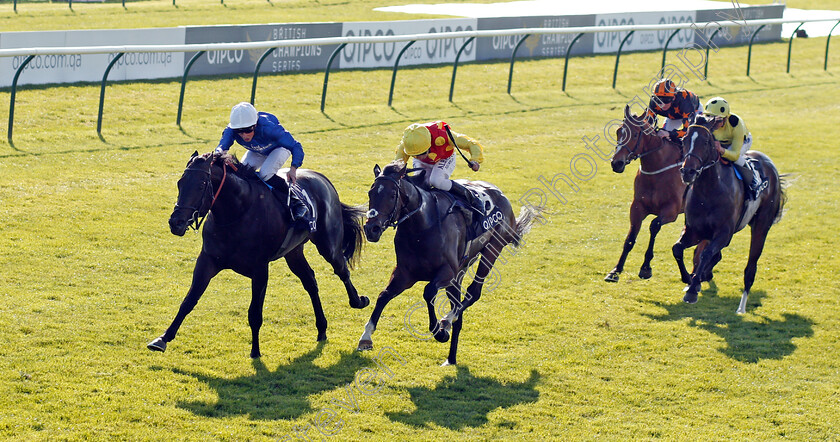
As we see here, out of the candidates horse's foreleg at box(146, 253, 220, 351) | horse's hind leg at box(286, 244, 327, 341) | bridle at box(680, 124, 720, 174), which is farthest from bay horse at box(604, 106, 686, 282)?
horse's foreleg at box(146, 253, 220, 351)

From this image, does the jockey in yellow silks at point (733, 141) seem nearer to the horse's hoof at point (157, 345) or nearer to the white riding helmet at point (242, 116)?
the white riding helmet at point (242, 116)

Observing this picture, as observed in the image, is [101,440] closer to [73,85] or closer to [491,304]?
[491,304]

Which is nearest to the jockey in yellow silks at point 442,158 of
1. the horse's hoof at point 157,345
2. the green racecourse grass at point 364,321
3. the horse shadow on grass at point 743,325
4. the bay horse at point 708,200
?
the green racecourse grass at point 364,321

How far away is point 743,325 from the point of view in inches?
367

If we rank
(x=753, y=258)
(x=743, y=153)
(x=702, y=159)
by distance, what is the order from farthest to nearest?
1. (x=753, y=258)
2. (x=743, y=153)
3. (x=702, y=159)

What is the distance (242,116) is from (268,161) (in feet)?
Result: 1.54

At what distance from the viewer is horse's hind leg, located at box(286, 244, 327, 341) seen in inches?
324

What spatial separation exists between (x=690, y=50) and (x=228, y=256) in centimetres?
2234

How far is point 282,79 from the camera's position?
64.1 ft

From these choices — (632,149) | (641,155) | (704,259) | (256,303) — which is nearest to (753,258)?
(704,259)

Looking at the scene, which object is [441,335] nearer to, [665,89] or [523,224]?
[523,224]

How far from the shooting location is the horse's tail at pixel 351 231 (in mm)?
8750

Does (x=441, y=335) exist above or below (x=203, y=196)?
below

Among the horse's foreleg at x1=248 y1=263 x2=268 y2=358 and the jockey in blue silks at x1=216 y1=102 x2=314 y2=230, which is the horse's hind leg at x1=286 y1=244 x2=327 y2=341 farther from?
the horse's foreleg at x1=248 y1=263 x2=268 y2=358
